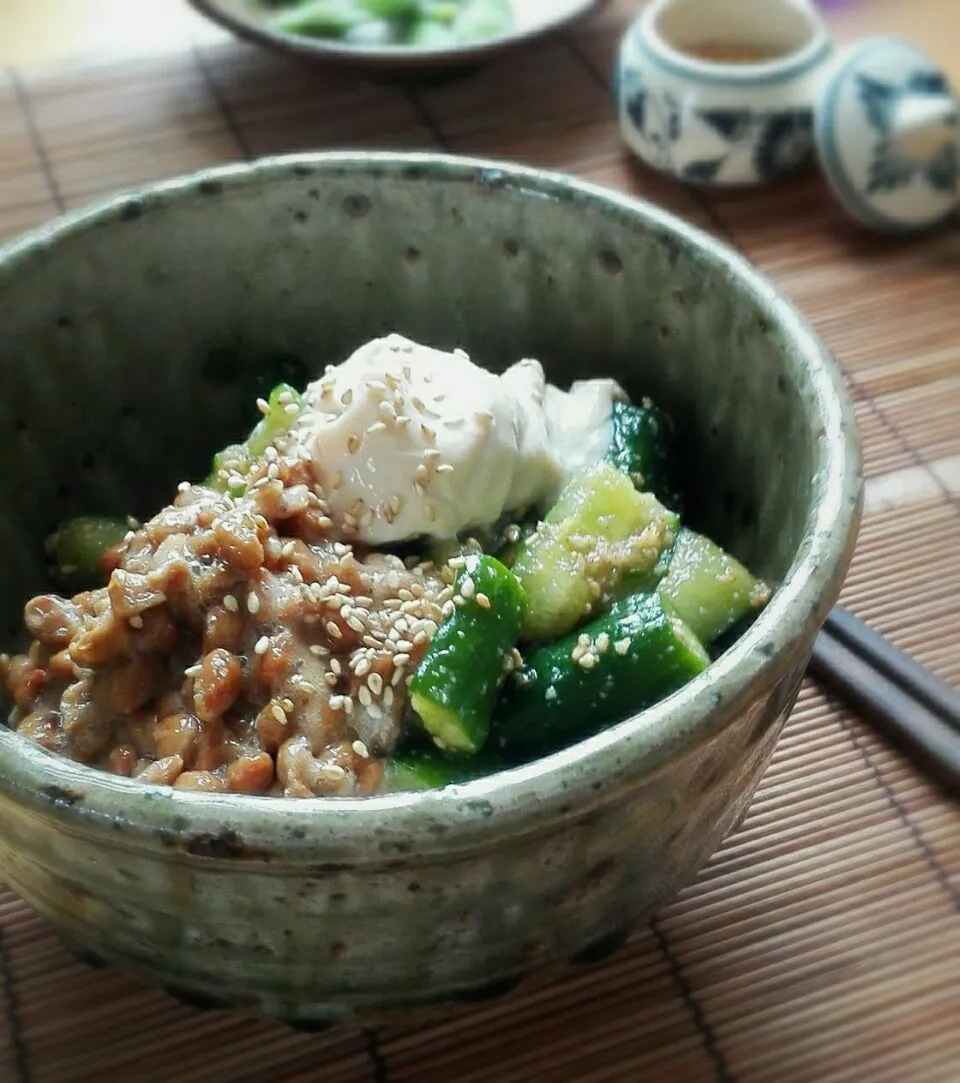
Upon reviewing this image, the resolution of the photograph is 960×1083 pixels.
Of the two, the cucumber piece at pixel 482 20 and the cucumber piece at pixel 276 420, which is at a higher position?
the cucumber piece at pixel 276 420

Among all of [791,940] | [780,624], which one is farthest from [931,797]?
[780,624]

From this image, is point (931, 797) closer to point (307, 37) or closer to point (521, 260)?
point (521, 260)

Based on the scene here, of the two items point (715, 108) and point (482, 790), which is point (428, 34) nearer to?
point (715, 108)

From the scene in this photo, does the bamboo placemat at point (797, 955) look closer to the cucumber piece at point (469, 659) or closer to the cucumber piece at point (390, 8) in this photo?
the cucumber piece at point (469, 659)

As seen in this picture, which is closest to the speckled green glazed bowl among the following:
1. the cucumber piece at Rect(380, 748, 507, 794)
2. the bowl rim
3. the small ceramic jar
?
the bowl rim

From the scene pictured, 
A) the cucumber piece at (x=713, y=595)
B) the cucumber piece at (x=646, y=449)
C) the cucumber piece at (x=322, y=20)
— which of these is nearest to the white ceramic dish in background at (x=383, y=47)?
the cucumber piece at (x=322, y=20)

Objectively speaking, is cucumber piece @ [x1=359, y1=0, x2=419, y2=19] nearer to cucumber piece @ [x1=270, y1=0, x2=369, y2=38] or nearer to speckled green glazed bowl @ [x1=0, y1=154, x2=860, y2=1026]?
cucumber piece @ [x1=270, y1=0, x2=369, y2=38]

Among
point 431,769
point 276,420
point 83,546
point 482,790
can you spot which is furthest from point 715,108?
point 482,790
